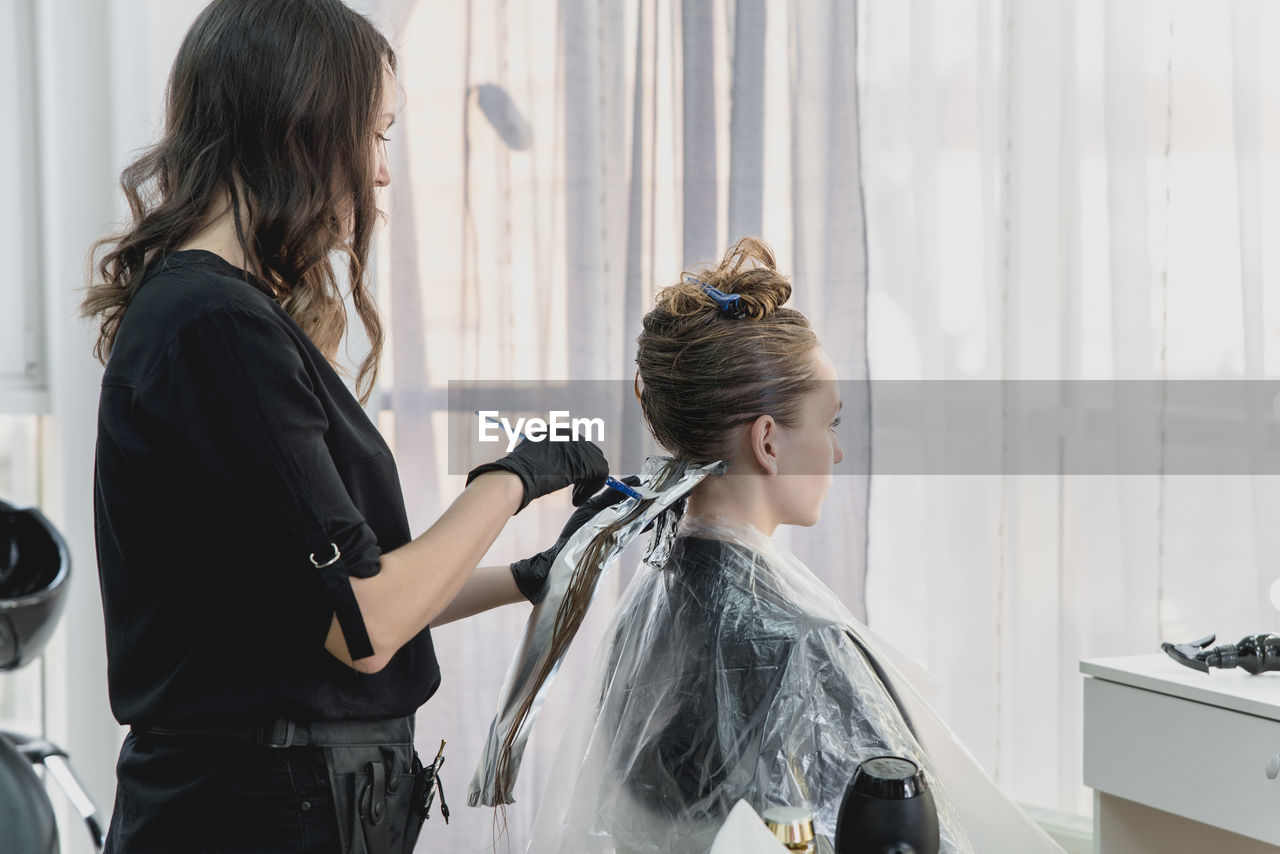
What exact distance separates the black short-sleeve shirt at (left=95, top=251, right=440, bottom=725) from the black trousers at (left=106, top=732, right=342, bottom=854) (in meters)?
0.04

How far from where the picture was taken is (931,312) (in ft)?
6.39

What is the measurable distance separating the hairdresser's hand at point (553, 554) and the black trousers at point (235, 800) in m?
0.31

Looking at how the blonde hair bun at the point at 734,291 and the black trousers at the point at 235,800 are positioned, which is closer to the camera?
the black trousers at the point at 235,800

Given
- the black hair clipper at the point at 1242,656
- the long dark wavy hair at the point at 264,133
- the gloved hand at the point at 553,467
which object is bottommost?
the black hair clipper at the point at 1242,656

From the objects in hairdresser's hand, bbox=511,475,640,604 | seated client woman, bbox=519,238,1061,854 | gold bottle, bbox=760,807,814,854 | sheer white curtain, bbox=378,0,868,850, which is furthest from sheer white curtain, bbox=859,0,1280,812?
gold bottle, bbox=760,807,814,854

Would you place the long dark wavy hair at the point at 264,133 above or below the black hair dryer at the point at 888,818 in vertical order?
above

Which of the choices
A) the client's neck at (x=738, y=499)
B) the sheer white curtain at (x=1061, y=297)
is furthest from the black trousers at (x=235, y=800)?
the sheer white curtain at (x=1061, y=297)

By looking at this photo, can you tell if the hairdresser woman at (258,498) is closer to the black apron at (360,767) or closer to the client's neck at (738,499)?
the black apron at (360,767)

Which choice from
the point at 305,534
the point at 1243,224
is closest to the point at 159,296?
the point at 305,534

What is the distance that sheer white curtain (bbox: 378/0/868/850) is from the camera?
199 cm

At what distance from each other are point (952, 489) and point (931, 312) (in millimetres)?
310

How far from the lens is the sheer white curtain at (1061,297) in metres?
1.70

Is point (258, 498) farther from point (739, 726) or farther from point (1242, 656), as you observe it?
point (1242, 656)

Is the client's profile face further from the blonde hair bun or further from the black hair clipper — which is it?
the black hair clipper
